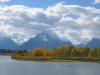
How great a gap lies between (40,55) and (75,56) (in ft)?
30.5

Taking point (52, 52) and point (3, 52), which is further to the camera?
point (3, 52)

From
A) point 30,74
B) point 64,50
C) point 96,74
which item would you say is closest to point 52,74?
point 30,74

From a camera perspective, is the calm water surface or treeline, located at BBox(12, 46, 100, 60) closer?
the calm water surface

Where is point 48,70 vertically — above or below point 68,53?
below

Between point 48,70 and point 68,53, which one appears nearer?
point 48,70

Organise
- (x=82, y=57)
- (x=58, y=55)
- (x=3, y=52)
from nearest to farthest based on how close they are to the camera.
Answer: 1. (x=82, y=57)
2. (x=58, y=55)
3. (x=3, y=52)

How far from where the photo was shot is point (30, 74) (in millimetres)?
35875

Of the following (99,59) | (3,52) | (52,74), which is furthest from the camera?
(3,52)

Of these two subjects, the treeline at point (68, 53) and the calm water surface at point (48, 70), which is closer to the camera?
the calm water surface at point (48, 70)

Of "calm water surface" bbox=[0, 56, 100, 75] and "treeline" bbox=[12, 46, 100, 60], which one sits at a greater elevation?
"treeline" bbox=[12, 46, 100, 60]

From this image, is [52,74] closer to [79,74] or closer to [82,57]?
[79,74]

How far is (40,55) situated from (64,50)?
602 centimetres

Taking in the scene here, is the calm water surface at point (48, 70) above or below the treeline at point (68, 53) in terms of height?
below

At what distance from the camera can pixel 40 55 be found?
8600cm
